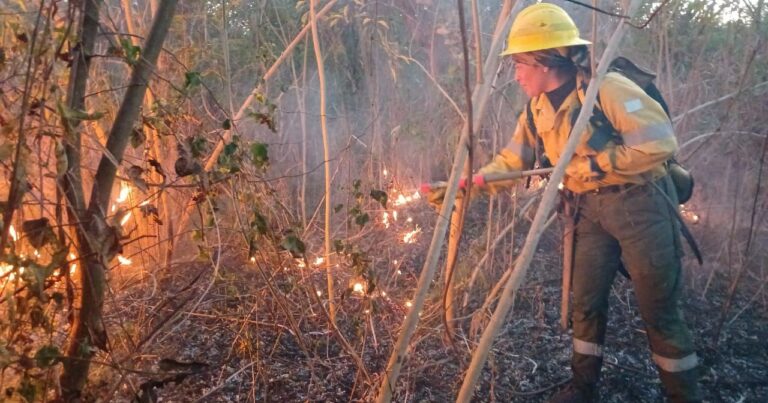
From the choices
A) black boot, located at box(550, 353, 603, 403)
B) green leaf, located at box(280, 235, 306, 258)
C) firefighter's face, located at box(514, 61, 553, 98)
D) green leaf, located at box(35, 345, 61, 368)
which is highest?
firefighter's face, located at box(514, 61, 553, 98)

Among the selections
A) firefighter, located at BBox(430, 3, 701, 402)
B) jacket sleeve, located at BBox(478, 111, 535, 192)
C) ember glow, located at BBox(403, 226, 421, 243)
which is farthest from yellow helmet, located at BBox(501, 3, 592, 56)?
ember glow, located at BBox(403, 226, 421, 243)

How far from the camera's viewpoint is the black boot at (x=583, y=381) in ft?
10.1

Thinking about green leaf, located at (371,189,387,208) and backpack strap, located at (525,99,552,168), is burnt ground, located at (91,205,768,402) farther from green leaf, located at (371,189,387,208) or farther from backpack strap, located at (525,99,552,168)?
backpack strap, located at (525,99,552,168)

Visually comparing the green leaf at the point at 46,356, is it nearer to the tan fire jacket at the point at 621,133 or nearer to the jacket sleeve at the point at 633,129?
the tan fire jacket at the point at 621,133

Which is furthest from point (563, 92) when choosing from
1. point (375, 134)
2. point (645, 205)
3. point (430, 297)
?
point (375, 134)

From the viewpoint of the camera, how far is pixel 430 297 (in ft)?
12.5

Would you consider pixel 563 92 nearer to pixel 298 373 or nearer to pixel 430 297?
pixel 430 297

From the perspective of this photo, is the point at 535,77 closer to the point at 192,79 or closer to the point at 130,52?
the point at 192,79

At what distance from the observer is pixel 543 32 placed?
9.25 ft

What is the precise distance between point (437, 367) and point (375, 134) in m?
2.47

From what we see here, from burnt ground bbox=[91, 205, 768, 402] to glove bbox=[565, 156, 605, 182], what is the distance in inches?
40.7

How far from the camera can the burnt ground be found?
120 inches

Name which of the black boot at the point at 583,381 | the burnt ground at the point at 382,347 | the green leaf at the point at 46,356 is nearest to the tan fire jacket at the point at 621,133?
the black boot at the point at 583,381

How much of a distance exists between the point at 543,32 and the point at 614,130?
1.87ft
